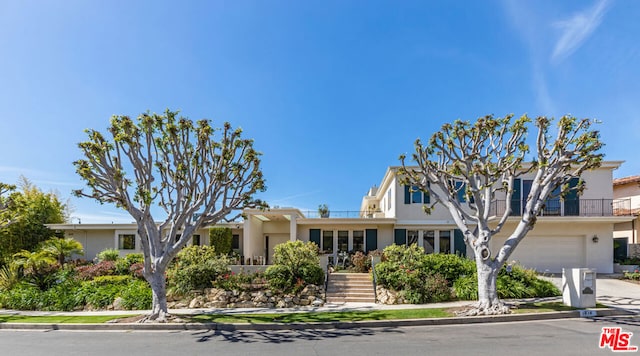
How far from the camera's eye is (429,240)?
67.5ft

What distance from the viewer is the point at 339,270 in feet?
60.9

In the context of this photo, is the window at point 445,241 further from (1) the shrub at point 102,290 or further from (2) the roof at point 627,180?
(1) the shrub at point 102,290

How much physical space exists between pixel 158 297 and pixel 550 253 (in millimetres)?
19860

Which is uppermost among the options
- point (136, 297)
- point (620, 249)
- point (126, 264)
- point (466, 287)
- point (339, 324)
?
point (620, 249)

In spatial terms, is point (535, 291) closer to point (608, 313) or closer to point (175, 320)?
point (608, 313)

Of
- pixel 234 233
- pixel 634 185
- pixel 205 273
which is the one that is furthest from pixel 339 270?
pixel 634 185

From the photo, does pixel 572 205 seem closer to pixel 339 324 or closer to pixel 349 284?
pixel 349 284

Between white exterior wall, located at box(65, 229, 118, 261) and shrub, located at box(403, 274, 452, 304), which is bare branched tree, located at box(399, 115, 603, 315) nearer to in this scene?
shrub, located at box(403, 274, 452, 304)

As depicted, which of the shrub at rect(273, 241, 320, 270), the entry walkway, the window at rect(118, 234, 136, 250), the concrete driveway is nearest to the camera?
the concrete driveway

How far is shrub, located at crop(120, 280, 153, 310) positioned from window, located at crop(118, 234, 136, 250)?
9.28m

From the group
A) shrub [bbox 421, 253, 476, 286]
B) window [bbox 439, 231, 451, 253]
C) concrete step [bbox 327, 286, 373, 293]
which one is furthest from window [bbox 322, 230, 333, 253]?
shrub [bbox 421, 253, 476, 286]

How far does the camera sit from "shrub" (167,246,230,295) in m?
14.6

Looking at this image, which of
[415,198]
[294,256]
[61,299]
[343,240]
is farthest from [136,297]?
[415,198]

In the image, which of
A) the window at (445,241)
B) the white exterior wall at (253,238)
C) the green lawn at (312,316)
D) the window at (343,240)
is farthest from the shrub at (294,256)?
the window at (445,241)
